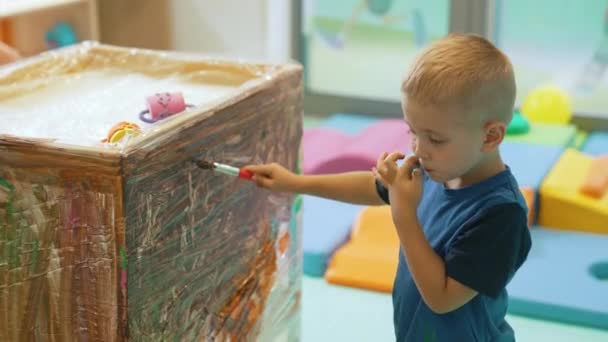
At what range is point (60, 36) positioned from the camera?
3.32 m

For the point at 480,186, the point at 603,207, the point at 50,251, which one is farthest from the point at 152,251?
the point at 603,207

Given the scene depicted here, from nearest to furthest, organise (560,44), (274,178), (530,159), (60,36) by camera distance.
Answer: (274,178), (530,159), (60,36), (560,44)

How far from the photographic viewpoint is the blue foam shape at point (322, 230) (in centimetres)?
231

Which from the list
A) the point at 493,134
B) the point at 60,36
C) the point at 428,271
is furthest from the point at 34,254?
the point at 60,36

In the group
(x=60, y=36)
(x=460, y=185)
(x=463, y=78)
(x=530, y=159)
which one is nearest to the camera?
(x=463, y=78)

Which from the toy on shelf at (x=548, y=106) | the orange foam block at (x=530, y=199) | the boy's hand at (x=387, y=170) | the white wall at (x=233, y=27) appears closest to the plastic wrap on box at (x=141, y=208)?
the boy's hand at (x=387, y=170)

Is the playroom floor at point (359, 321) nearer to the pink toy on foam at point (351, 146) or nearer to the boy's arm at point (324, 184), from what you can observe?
the pink toy on foam at point (351, 146)

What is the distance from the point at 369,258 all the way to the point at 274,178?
3.16 feet

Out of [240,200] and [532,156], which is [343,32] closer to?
[532,156]

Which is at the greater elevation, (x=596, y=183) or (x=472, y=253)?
(x=472, y=253)

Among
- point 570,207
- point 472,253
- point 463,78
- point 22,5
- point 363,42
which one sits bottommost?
point 570,207

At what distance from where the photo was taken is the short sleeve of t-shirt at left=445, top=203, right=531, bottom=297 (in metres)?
1.12

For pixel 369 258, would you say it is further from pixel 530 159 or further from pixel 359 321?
pixel 530 159

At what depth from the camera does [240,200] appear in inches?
56.5
